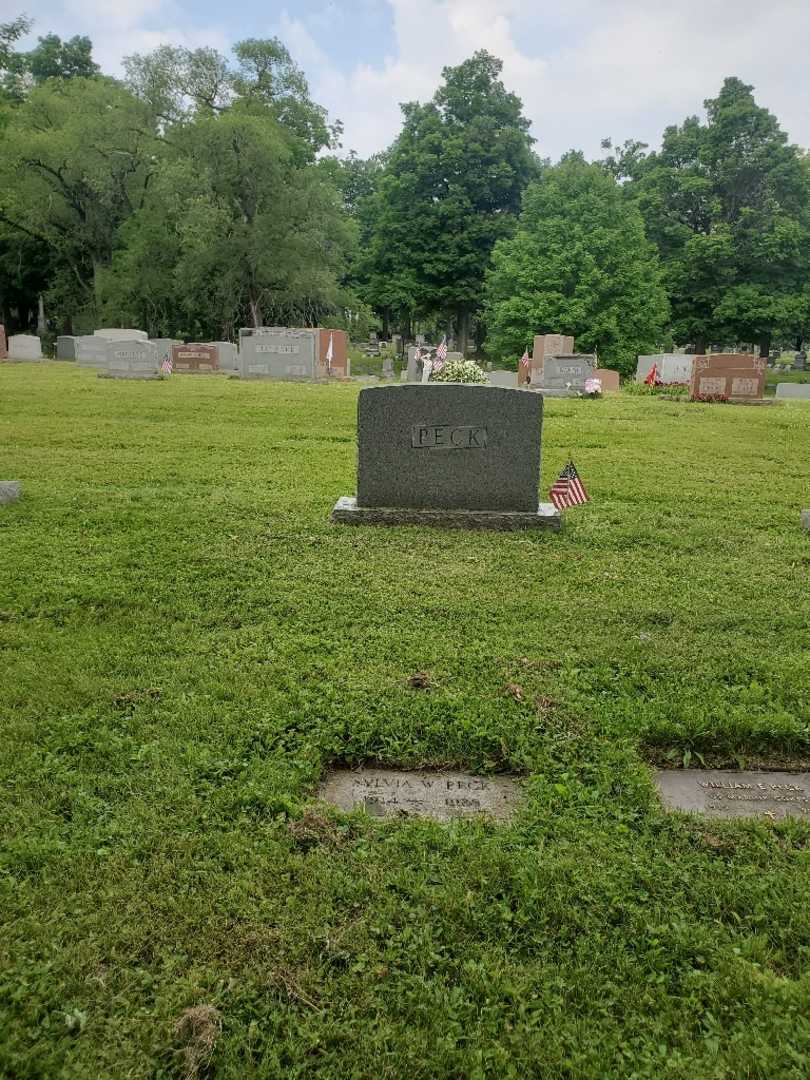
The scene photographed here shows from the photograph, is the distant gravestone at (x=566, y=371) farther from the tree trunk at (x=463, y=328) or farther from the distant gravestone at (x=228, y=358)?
the tree trunk at (x=463, y=328)

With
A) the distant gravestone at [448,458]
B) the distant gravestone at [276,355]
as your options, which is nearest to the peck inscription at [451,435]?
the distant gravestone at [448,458]

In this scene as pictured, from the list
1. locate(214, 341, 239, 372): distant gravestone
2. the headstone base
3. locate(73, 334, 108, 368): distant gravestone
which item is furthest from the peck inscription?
locate(73, 334, 108, 368): distant gravestone

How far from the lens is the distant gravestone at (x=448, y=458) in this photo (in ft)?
20.6

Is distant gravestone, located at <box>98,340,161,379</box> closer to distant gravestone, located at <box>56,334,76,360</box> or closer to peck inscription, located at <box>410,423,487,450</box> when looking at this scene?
distant gravestone, located at <box>56,334,76,360</box>

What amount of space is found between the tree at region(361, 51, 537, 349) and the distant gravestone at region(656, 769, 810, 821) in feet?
138

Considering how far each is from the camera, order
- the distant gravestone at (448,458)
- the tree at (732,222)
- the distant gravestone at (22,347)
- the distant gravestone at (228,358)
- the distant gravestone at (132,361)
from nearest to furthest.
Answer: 1. the distant gravestone at (448,458)
2. the distant gravestone at (132,361)
3. the distant gravestone at (228,358)
4. the distant gravestone at (22,347)
5. the tree at (732,222)

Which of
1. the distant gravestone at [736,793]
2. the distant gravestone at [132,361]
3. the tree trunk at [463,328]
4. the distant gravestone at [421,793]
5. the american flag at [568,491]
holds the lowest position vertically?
the distant gravestone at [421,793]

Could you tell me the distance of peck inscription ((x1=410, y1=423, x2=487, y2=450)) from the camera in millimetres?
6301

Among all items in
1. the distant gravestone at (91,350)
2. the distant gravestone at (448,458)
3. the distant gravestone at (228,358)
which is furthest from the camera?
the distant gravestone at (91,350)

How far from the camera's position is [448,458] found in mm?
6371

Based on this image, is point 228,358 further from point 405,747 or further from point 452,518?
point 405,747

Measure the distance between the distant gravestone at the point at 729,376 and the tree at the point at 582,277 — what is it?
14145 mm

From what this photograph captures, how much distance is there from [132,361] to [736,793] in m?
20.7

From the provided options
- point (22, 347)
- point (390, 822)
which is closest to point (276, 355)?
point (22, 347)
